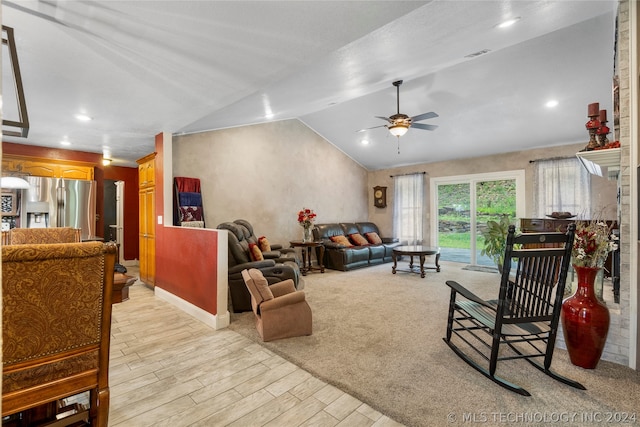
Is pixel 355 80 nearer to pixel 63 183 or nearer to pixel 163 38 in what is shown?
pixel 163 38

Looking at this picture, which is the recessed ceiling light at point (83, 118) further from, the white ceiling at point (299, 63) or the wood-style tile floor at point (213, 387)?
the wood-style tile floor at point (213, 387)

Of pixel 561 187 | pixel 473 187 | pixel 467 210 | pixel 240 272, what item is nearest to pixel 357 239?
pixel 467 210

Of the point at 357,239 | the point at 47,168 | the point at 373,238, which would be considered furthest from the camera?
the point at 373,238

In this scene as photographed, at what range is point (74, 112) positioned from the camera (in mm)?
3369

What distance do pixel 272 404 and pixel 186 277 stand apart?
2.31m

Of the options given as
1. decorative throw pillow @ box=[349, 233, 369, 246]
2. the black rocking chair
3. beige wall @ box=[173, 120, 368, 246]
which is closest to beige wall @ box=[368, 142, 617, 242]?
beige wall @ box=[173, 120, 368, 246]

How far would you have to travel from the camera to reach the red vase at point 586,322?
2297mm

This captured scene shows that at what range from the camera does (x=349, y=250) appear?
6.36 m

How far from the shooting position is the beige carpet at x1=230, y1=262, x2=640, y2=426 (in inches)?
73.9

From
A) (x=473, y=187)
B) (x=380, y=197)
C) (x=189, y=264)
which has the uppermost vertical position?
(x=473, y=187)

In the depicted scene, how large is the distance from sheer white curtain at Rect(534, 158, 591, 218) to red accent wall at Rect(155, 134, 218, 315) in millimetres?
5802

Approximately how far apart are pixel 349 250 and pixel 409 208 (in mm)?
2203

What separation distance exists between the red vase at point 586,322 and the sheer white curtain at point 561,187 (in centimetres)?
353

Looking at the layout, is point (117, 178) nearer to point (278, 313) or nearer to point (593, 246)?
point (278, 313)
